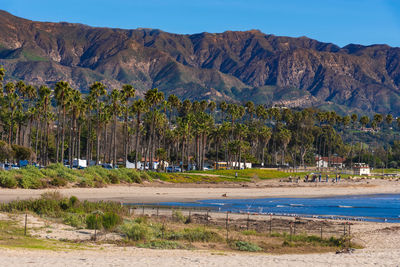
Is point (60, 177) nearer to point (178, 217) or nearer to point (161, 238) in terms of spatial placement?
point (178, 217)

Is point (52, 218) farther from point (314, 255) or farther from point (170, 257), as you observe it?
point (314, 255)

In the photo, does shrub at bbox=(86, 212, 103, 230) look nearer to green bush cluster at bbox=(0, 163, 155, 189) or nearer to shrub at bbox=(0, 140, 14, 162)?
green bush cluster at bbox=(0, 163, 155, 189)

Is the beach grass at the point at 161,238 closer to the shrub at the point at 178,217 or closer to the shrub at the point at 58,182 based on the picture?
the shrub at the point at 178,217

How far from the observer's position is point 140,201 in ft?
163

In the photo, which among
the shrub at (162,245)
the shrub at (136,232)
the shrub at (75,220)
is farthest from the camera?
the shrub at (75,220)

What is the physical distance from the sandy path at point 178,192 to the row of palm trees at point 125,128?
1998 cm

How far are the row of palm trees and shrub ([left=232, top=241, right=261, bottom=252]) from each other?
2319 inches

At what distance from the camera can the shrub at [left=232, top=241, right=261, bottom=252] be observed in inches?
953

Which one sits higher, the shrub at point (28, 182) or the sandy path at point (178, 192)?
the shrub at point (28, 182)

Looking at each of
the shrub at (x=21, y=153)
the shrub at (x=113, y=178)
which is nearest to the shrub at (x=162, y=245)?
the shrub at (x=113, y=178)

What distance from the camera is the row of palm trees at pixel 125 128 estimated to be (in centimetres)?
9169

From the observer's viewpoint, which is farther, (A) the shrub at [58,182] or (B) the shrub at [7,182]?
(A) the shrub at [58,182]

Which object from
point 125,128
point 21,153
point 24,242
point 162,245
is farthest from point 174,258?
point 125,128

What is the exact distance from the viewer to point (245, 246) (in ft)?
80.4
